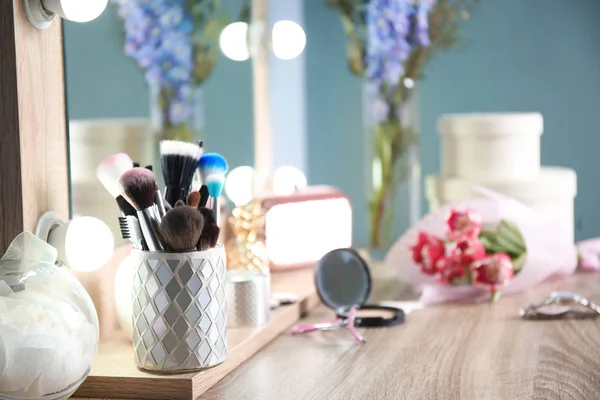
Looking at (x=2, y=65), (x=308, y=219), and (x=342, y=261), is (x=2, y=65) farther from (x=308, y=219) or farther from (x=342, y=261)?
(x=308, y=219)

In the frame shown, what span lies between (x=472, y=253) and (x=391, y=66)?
592 millimetres

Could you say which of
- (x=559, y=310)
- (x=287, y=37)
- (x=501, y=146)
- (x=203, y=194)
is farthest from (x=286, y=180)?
(x=203, y=194)

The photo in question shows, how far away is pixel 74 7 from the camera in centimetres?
85

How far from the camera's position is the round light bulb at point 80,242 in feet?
2.89

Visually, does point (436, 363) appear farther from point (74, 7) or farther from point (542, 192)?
point (542, 192)

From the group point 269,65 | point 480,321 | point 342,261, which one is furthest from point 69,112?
point 269,65

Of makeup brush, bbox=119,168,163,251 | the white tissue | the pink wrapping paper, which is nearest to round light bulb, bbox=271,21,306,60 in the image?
the pink wrapping paper

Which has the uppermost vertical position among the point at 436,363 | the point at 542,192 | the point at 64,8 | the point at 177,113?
the point at 64,8

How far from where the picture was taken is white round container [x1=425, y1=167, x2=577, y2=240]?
151 centimetres

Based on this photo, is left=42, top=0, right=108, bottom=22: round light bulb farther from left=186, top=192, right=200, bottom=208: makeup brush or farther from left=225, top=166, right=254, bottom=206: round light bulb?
left=225, top=166, right=254, bottom=206: round light bulb

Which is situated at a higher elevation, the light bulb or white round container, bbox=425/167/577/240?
the light bulb

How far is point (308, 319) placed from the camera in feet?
3.87

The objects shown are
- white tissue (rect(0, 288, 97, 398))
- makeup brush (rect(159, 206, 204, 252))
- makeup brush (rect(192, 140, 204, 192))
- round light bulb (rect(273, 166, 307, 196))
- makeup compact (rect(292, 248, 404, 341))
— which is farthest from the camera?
round light bulb (rect(273, 166, 307, 196))

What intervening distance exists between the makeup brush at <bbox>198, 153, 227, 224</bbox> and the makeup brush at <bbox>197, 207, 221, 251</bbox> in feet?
0.16
